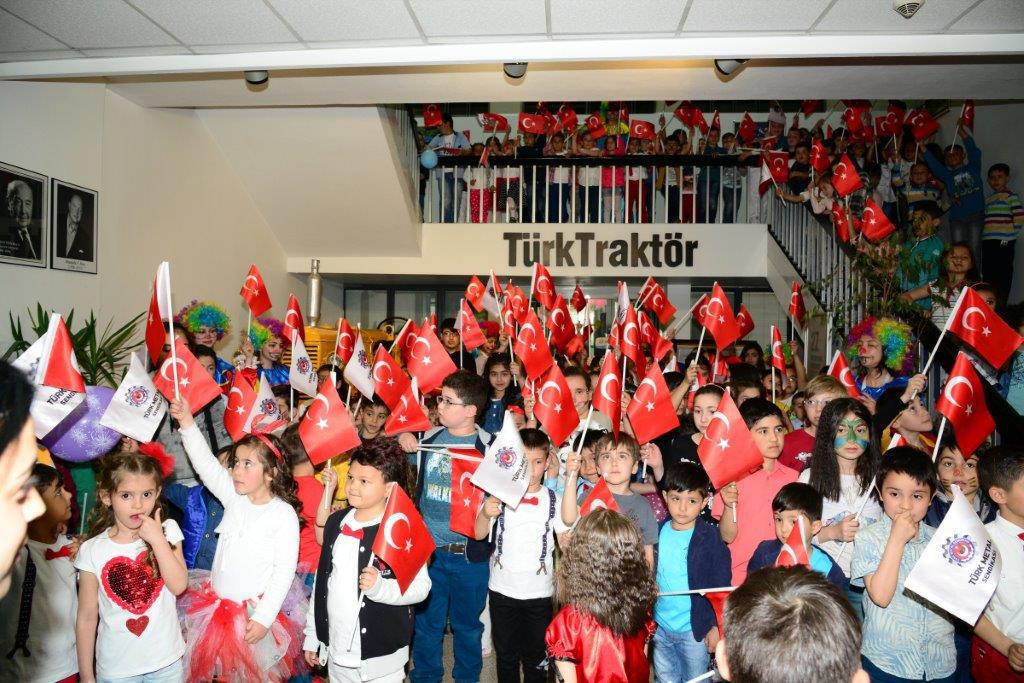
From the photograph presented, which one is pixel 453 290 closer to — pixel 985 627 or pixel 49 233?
pixel 49 233

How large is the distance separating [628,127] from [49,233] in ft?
27.6

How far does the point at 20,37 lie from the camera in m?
4.71

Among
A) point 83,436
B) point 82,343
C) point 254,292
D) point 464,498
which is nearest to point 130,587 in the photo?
point 83,436

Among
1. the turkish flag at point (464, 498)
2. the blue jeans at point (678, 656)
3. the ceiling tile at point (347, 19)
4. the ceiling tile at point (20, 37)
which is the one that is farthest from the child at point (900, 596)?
the ceiling tile at point (20, 37)

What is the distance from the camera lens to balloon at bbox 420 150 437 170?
Result: 10234 millimetres

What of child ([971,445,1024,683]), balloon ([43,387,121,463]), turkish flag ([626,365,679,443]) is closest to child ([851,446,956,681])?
child ([971,445,1024,683])

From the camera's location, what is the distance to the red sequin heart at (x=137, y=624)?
2.87 metres

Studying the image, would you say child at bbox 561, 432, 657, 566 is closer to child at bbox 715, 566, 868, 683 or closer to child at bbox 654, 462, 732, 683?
child at bbox 654, 462, 732, 683

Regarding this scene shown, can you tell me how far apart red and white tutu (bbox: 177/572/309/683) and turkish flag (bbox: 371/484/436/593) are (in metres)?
0.70

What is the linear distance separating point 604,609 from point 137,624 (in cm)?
177

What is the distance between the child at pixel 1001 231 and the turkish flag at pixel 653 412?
5425mm

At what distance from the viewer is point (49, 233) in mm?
5770

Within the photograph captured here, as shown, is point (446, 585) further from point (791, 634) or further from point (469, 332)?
point (469, 332)

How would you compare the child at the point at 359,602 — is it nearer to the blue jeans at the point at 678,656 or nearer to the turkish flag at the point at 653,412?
the blue jeans at the point at 678,656
